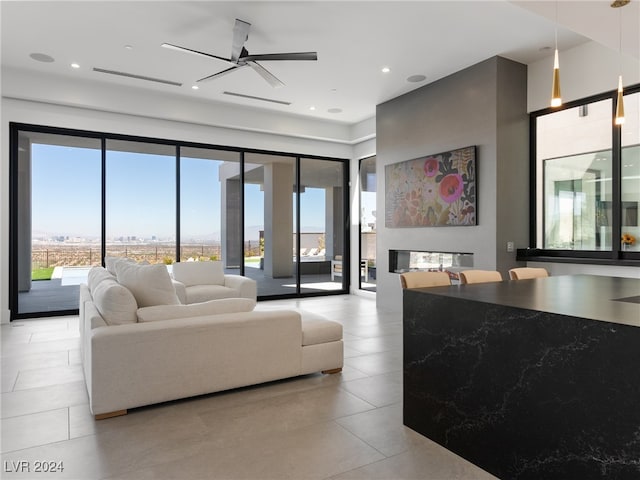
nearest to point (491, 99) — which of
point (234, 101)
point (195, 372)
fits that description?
point (234, 101)

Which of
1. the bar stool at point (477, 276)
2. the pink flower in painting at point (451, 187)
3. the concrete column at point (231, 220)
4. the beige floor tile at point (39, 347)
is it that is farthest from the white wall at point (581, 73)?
the beige floor tile at point (39, 347)

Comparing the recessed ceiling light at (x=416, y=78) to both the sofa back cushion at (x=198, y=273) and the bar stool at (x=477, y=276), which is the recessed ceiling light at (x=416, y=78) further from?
the sofa back cushion at (x=198, y=273)

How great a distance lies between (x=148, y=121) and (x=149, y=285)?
178 inches

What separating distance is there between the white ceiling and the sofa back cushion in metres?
2.70

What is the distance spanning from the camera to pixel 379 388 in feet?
10.9

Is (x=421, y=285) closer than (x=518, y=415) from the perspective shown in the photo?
No

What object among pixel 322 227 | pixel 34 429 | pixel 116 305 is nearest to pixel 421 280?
pixel 116 305

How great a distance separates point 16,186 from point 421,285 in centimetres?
612

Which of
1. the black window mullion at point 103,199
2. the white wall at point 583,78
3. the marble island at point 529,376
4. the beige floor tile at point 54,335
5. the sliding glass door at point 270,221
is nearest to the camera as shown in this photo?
the marble island at point 529,376

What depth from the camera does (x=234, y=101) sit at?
704 centimetres

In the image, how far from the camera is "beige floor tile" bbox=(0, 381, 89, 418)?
9.53 ft

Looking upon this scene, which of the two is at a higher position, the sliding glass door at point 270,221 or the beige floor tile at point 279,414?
the sliding glass door at point 270,221

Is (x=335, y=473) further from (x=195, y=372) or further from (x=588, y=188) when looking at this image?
(x=588, y=188)

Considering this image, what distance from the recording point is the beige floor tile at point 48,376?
11.2ft
